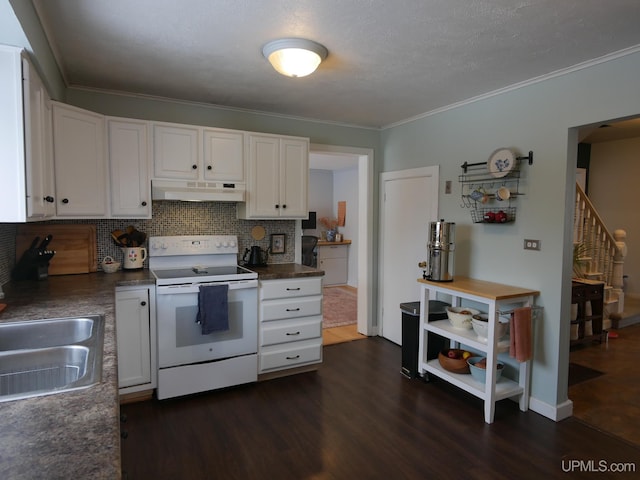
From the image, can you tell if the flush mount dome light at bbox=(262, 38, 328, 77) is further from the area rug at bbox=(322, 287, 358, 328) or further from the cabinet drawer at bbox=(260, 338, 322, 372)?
the area rug at bbox=(322, 287, 358, 328)

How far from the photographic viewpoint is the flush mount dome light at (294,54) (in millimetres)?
2221

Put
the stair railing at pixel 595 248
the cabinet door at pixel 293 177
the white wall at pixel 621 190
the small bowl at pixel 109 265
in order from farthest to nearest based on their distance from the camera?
the white wall at pixel 621 190, the stair railing at pixel 595 248, the cabinet door at pixel 293 177, the small bowl at pixel 109 265

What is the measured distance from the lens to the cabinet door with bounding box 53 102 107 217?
2.56 m

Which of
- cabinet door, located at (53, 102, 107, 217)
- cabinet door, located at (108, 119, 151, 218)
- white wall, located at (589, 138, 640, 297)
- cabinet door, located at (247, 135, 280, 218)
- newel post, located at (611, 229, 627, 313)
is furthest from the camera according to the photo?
white wall, located at (589, 138, 640, 297)

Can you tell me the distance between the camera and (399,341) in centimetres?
419

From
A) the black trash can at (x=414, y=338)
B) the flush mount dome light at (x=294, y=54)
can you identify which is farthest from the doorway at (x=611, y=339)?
the flush mount dome light at (x=294, y=54)

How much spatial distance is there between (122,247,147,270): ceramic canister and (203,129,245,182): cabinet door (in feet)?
2.69

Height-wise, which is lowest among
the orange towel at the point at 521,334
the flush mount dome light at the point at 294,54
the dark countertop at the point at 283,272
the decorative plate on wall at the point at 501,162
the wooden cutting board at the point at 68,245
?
the orange towel at the point at 521,334

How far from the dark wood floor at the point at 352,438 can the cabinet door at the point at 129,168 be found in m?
1.49

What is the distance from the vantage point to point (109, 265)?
3045 millimetres

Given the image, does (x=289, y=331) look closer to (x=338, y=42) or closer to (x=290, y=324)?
(x=290, y=324)

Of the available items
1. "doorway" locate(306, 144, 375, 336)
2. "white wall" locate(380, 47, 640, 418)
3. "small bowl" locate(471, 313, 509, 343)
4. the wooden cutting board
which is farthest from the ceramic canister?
"white wall" locate(380, 47, 640, 418)

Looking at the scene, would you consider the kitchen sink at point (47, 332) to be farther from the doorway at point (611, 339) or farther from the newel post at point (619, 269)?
the newel post at point (619, 269)

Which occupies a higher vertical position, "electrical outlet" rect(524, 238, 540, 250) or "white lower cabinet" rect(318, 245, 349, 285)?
"electrical outlet" rect(524, 238, 540, 250)
